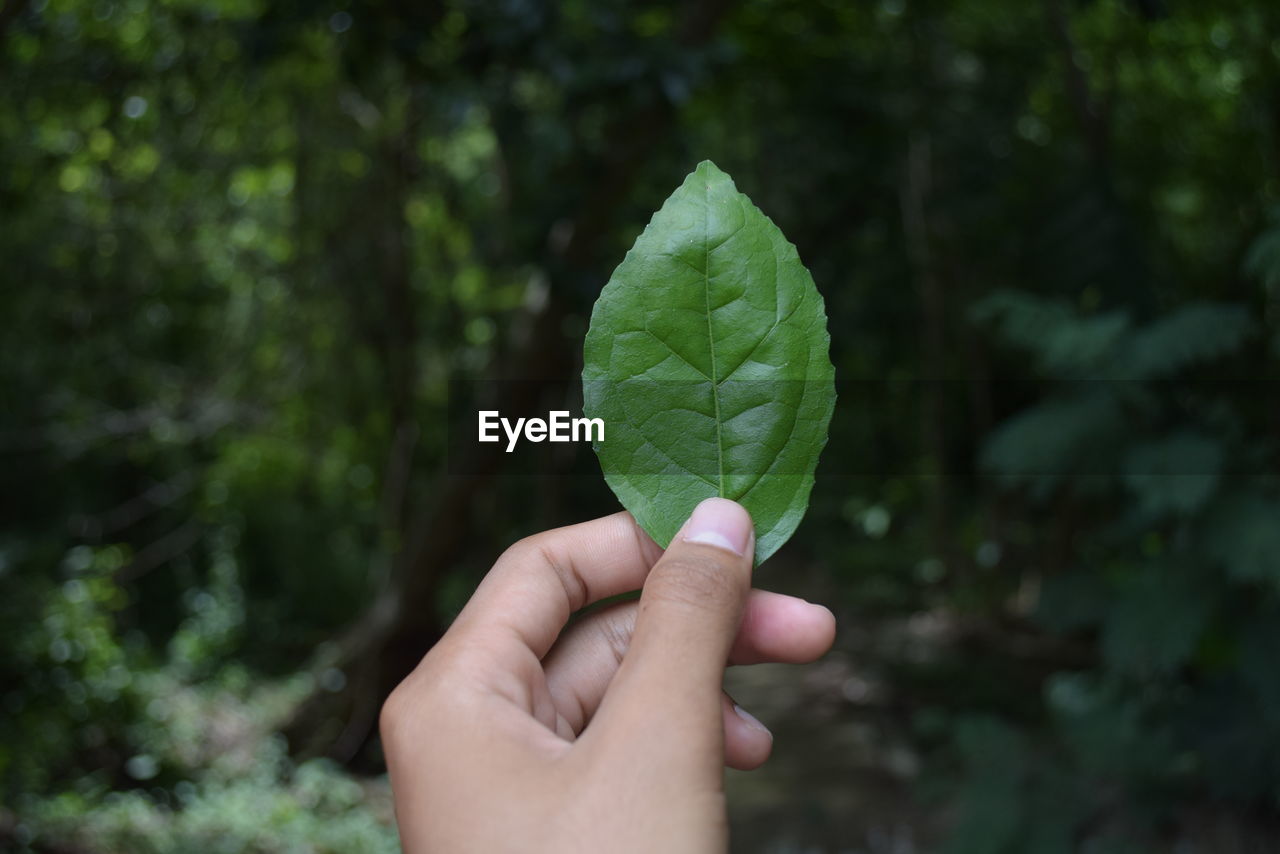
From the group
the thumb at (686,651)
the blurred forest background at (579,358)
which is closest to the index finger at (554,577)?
the thumb at (686,651)

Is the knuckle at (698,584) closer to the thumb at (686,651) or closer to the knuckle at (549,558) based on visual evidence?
the thumb at (686,651)

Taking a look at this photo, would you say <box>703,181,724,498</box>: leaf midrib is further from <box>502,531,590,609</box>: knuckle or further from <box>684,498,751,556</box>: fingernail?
<box>502,531,590,609</box>: knuckle

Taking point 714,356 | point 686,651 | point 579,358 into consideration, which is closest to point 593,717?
point 686,651

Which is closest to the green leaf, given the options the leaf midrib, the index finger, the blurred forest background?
the leaf midrib

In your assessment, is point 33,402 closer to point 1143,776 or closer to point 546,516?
point 546,516

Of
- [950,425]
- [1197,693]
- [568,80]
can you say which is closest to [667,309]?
[568,80]

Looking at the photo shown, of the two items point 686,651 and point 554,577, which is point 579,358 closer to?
point 554,577
